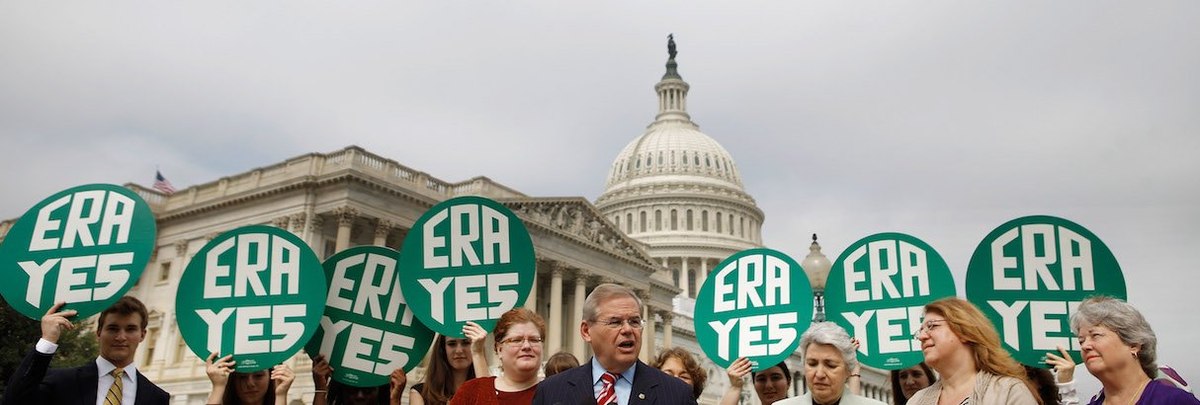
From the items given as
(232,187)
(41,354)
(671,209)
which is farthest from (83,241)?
(671,209)

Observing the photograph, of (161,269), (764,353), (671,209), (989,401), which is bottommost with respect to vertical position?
(989,401)

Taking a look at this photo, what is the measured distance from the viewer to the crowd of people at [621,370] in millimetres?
4688

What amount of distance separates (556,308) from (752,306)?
4179 cm

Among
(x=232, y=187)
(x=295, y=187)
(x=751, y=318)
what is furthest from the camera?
(x=232, y=187)

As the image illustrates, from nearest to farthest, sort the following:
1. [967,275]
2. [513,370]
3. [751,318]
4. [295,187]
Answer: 1. [513,370]
2. [967,275]
3. [751,318]
4. [295,187]

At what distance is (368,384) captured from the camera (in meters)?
6.97

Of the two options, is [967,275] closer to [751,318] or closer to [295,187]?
[751,318]

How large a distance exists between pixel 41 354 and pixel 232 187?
1655 inches

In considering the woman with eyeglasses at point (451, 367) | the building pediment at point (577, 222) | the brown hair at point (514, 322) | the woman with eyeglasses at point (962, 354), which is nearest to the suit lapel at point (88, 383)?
the woman with eyeglasses at point (451, 367)

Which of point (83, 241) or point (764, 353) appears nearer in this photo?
point (83, 241)

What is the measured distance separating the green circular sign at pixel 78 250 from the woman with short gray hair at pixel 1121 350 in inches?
241

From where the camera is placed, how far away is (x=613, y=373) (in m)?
4.92

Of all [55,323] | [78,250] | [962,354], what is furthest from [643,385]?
[78,250]

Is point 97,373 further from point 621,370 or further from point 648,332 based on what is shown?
point 648,332
